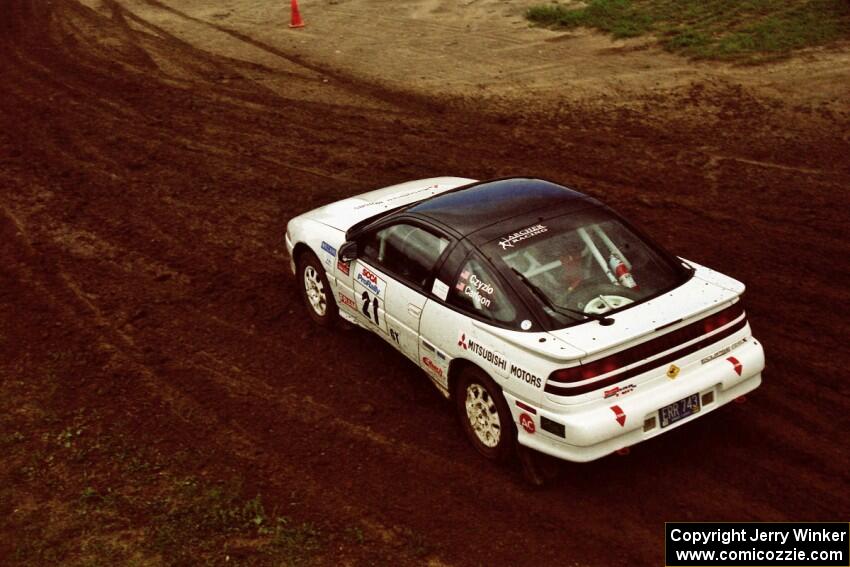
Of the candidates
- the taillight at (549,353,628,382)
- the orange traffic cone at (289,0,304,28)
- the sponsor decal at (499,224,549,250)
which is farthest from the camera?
the orange traffic cone at (289,0,304,28)

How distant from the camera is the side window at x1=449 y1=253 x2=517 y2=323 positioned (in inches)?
229

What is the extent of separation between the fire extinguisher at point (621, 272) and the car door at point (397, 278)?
120 cm

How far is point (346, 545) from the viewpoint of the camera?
550 cm

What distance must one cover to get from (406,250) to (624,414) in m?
2.22

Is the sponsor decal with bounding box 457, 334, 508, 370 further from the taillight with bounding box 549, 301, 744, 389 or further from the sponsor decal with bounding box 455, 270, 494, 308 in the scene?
the taillight with bounding box 549, 301, 744, 389

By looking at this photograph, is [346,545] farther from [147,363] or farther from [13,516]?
[147,363]

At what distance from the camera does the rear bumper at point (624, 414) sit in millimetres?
5328

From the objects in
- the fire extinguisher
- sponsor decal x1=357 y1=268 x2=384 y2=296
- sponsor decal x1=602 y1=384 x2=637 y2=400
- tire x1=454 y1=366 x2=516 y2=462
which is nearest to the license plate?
sponsor decal x1=602 y1=384 x2=637 y2=400

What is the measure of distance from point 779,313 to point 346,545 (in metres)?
4.52

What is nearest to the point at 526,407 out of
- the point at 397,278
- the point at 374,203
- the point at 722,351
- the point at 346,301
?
the point at 722,351

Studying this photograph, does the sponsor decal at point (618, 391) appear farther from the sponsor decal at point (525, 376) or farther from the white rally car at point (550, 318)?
the sponsor decal at point (525, 376)

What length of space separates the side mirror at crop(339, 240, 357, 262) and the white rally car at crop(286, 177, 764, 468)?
0.01 metres

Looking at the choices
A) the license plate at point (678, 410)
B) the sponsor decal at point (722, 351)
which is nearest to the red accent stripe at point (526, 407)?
the license plate at point (678, 410)

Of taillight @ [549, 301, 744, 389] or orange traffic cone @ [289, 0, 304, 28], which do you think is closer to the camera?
taillight @ [549, 301, 744, 389]
